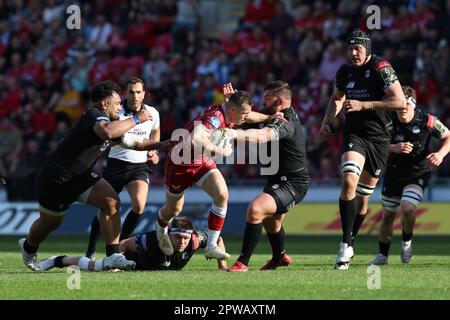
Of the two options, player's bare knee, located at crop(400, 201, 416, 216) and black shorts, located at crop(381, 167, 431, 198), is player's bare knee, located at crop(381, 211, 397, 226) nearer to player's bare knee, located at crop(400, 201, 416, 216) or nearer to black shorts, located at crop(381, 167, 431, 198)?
player's bare knee, located at crop(400, 201, 416, 216)

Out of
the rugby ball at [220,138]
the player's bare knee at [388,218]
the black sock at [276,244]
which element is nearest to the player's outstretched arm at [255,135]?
the rugby ball at [220,138]

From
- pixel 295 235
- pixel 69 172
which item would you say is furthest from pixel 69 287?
pixel 295 235

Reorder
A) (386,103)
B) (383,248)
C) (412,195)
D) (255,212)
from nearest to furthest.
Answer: (255,212)
(386,103)
(383,248)
(412,195)

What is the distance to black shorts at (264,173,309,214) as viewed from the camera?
39.5ft

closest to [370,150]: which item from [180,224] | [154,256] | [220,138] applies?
[220,138]

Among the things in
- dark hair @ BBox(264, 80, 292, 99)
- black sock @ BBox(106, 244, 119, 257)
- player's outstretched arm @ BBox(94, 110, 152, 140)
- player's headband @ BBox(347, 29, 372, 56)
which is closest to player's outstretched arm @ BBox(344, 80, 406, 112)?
player's headband @ BBox(347, 29, 372, 56)

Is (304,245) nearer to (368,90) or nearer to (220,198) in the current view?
(368,90)

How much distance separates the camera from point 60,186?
39.3 ft

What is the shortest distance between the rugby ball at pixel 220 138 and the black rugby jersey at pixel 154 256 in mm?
1229

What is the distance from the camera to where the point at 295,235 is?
2042 centimetres

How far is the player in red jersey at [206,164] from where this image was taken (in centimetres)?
1191

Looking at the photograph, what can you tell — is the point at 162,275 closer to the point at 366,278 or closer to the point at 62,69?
the point at 366,278

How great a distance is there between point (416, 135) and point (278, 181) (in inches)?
105
